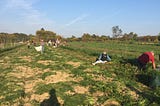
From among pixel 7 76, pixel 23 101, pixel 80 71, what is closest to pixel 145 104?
pixel 23 101

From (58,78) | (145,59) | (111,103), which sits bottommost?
(111,103)

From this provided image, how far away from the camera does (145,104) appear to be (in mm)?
10281

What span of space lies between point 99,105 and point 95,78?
4.41 metres

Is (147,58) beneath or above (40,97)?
above

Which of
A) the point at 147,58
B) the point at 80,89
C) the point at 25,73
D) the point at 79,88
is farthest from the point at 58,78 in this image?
the point at 147,58

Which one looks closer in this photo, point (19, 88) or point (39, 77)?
point (19, 88)

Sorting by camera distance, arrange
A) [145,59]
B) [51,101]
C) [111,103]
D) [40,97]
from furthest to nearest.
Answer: [145,59], [40,97], [51,101], [111,103]

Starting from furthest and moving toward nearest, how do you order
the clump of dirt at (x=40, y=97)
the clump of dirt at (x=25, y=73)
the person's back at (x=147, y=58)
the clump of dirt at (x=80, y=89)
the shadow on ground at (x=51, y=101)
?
the clump of dirt at (x=25, y=73) → the person's back at (x=147, y=58) → the clump of dirt at (x=80, y=89) → the clump of dirt at (x=40, y=97) → the shadow on ground at (x=51, y=101)

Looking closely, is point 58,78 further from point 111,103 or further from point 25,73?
point 111,103

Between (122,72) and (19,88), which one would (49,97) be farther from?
(122,72)

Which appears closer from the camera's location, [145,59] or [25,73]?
[145,59]

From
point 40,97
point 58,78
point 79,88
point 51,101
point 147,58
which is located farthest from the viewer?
point 147,58

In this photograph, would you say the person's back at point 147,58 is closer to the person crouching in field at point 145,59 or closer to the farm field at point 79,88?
the person crouching in field at point 145,59

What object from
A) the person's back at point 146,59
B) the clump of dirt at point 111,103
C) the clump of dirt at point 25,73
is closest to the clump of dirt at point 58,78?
the clump of dirt at point 25,73
